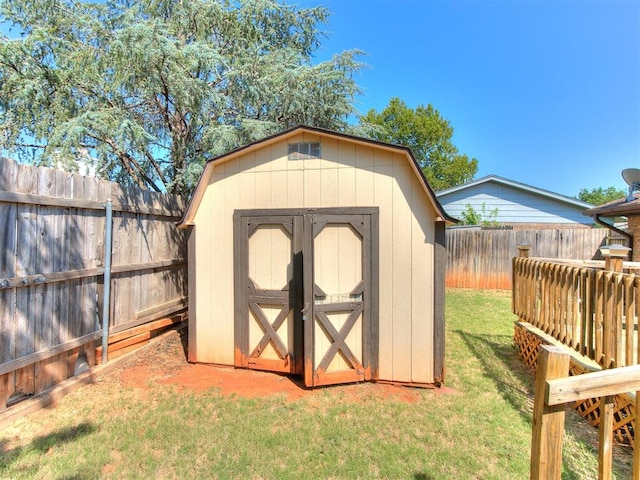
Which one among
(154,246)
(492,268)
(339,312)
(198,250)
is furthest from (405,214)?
(492,268)

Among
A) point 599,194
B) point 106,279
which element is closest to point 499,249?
point 106,279

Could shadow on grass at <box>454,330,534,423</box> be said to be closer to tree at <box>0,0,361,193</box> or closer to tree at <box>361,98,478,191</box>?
tree at <box>0,0,361,193</box>

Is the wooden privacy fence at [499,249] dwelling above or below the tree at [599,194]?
below

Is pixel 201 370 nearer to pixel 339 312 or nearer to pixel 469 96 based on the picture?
pixel 339 312

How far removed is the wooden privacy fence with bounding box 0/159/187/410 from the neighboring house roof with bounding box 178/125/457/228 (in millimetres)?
1004

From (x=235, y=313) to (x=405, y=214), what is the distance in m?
2.67

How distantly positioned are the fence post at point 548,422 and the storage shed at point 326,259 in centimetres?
252

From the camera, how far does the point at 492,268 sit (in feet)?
35.0

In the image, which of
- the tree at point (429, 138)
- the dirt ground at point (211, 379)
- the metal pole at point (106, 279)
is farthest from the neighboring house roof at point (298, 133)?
the tree at point (429, 138)

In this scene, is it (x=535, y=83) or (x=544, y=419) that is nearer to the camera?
(x=544, y=419)

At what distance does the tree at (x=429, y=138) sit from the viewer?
2794 centimetres

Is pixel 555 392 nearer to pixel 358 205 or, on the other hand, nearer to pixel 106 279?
pixel 358 205

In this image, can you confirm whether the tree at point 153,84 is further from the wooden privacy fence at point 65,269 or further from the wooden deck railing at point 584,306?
the wooden deck railing at point 584,306

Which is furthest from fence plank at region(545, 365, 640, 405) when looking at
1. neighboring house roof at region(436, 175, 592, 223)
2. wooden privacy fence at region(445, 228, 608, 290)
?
neighboring house roof at region(436, 175, 592, 223)
